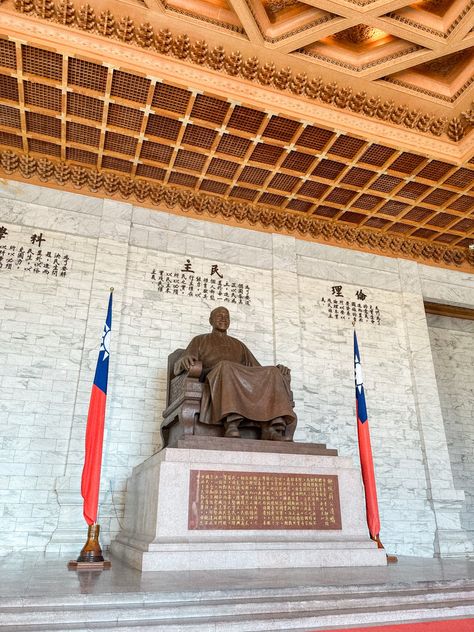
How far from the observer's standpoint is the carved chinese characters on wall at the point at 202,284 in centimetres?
647

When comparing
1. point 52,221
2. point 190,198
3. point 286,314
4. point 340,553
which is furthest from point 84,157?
point 340,553

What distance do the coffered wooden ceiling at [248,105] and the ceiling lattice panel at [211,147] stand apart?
20 millimetres

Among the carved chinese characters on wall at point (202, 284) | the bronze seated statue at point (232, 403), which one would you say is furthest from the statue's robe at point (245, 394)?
the carved chinese characters on wall at point (202, 284)

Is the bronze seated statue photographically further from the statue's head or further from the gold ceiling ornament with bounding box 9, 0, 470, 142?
the gold ceiling ornament with bounding box 9, 0, 470, 142

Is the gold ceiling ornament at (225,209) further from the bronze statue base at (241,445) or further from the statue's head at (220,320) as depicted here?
the bronze statue base at (241,445)

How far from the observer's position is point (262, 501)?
3.80m

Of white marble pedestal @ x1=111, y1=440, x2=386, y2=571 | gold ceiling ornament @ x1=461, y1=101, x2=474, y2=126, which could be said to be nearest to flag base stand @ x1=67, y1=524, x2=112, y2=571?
white marble pedestal @ x1=111, y1=440, x2=386, y2=571

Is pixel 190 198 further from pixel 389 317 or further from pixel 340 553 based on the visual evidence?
pixel 340 553

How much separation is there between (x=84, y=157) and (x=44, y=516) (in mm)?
4330

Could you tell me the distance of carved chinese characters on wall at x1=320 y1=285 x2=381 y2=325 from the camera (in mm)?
7234

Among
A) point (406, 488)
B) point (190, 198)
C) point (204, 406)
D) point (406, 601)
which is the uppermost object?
point (190, 198)

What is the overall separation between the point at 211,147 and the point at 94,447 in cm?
399

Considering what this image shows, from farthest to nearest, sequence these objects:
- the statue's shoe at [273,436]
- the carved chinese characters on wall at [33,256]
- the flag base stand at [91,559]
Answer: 1. the carved chinese characters on wall at [33,256]
2. the statue's shoe at [273,436]
3. the flag base stand at [91,559]

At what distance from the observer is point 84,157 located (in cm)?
637
